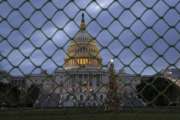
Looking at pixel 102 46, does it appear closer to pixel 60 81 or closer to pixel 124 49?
pixel 124 49

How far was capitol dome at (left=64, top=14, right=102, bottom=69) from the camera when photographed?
132 inches

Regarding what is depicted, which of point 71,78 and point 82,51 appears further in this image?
point 71,78

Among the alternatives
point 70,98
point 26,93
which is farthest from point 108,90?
point 26,93

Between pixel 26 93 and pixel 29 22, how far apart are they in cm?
62

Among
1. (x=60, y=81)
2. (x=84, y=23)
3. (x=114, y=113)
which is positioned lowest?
(x=114, y=113)

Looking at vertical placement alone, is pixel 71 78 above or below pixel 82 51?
below

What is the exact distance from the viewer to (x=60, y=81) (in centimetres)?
363

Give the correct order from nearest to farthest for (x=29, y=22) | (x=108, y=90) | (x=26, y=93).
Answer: (x=29, y=22) < (x=26, y=93) < (x=108, y=90)

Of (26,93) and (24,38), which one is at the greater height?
(24,38)

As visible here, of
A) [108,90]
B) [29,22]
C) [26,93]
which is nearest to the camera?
[29,22]

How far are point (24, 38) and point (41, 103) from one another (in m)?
0.71

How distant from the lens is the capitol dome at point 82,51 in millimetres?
3361

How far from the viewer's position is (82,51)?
358 cm

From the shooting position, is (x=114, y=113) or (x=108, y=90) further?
(x=108, y=90)
